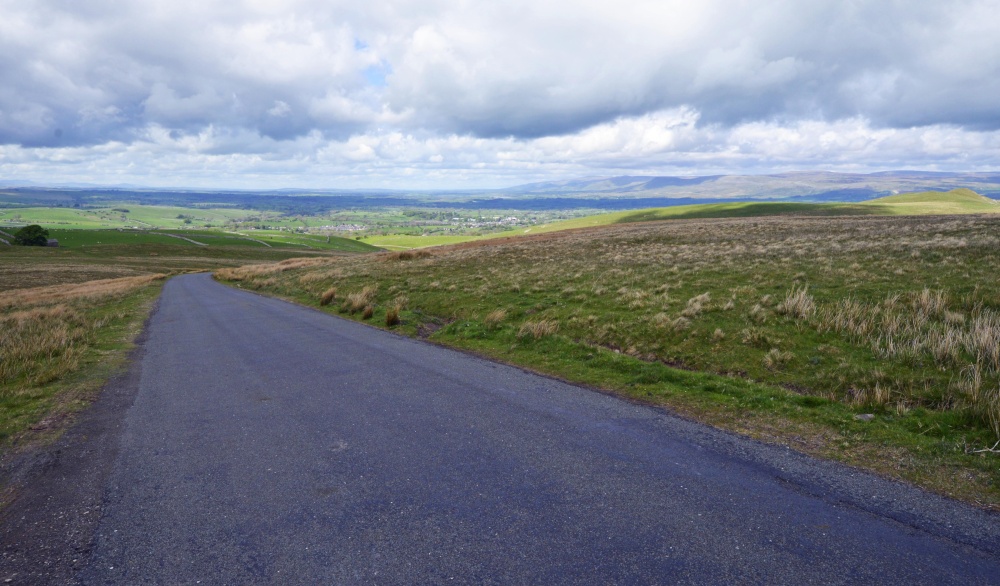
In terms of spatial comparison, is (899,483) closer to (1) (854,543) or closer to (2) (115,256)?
(1) (854,543)

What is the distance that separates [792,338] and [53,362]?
18600 mm

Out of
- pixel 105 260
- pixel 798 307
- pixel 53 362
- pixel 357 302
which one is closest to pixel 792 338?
pixel 798 307

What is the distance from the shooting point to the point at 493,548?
15.9 feet

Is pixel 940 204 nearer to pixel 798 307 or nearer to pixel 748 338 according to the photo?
pixel 798 307

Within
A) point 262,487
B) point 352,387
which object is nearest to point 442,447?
point 262,487

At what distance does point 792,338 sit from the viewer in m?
11.6

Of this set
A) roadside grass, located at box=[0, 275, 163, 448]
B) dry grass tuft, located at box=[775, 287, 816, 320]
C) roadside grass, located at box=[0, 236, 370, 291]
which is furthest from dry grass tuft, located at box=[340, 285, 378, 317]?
roadside grass, located at box=[0, 236, 370, 291]

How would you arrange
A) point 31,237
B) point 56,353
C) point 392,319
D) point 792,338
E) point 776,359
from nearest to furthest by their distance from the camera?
point 776,359, point 792,338, point 56,353, point 392,319, point 31,237

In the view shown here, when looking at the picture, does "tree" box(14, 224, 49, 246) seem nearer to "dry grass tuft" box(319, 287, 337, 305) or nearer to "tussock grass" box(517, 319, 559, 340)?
"dry grass tuft" box(319, 287, 337, 305)

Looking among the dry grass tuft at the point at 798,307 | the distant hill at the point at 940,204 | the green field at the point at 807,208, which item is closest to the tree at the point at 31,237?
the green field at the point at 807,208

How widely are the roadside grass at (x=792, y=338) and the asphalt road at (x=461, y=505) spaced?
1124 millimetres

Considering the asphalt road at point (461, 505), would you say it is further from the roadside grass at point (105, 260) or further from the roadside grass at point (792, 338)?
the roadside grass at point (105, 260)

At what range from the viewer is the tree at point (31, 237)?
101562mm

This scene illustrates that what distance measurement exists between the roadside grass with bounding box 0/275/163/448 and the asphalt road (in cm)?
97
